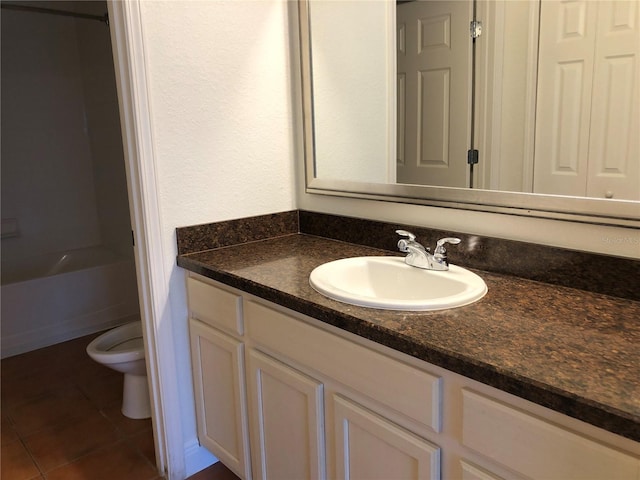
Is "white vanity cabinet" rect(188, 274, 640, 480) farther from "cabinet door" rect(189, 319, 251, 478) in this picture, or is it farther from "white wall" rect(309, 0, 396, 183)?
"white wall" rect(309, 0, 396, 183)

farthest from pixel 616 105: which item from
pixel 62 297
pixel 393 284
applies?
pixel 62 297

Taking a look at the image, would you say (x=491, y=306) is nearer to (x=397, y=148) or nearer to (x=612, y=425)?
(x=612, y=425)

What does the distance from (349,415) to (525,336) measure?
1.46 feet

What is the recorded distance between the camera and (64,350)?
2998mm

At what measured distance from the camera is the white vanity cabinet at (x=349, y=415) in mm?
863

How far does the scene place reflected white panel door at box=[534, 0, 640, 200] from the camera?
1.18 m

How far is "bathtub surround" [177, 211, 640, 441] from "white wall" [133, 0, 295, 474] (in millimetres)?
149

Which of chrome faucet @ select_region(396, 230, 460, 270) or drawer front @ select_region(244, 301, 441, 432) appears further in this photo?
chrome faucet @ select_region(396, 230, 460, 270)

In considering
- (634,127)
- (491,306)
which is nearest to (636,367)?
(491,306)

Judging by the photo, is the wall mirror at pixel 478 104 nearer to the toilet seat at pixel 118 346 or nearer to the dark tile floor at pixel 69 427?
the toilet seat at pixel 118 346

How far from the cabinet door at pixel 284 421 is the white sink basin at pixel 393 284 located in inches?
9.9

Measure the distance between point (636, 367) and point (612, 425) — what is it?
163 millimetres

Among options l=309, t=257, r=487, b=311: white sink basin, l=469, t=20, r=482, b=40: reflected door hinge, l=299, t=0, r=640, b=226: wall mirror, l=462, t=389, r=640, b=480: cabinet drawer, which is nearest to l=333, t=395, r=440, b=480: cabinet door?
l=462, t=389, r=640, b=480: cabinet drawer

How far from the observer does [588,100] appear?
1.23 metres
